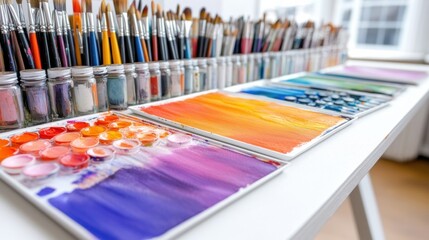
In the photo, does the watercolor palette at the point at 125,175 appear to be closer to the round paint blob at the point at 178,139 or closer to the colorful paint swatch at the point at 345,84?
the round paint blob at the point at 178,139

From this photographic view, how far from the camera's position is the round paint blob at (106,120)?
1.86 feet

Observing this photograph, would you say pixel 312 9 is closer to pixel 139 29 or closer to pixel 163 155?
pixel 139 29

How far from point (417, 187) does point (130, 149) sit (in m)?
1.86

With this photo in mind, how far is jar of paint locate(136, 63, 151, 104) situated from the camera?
28.5 inches

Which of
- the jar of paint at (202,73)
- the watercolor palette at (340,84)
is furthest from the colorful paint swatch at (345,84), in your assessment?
the jar of paint at (202,73)

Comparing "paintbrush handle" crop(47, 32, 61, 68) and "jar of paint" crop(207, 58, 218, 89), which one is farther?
"jar of paint" crop(207, 58, 218, 89)

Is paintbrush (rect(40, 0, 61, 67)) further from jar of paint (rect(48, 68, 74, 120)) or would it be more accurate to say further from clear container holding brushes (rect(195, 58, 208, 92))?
clear container holding brushes (rect(195, 58, 208, 92))

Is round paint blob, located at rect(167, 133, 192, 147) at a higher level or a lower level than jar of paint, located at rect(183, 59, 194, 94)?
lower

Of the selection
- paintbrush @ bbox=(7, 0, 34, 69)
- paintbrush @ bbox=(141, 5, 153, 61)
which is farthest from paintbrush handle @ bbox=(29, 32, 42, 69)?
paintbrush @ bbox=(141, 5, 153, 61)

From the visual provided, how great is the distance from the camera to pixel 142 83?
73 centimetres

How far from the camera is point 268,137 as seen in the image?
539mm

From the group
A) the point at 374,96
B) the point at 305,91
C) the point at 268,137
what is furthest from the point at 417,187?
the point at 268,137

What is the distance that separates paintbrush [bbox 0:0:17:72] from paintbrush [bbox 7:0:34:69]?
13mm

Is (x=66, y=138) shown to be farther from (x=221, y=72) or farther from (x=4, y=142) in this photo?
(x=221, y=72)
